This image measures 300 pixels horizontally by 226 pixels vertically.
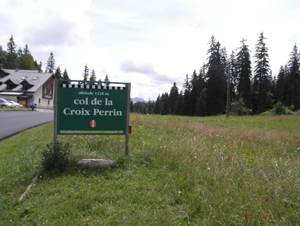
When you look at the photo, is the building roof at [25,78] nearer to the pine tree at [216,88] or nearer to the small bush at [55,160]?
the pine tree at [216,88]

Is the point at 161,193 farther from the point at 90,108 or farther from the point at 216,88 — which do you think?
the point at 216,88

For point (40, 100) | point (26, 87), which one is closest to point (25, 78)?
point (26, 87)

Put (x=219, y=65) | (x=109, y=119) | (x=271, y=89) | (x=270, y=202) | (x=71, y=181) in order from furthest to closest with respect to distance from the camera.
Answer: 1. (x=271, y=89)
2. (x=219, y=65)
3. (x=109, y=119)
4. (x=71, y=181)
5. (x=270, y=202)

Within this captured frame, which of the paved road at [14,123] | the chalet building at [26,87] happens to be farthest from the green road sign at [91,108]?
the chalet building at [26,87]

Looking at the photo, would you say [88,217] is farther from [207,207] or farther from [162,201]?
[207,207]

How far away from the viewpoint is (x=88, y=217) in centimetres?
469

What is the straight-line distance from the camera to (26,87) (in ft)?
232

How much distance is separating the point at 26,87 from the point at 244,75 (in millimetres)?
42738

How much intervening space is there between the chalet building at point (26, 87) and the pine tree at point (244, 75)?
39.0 metres

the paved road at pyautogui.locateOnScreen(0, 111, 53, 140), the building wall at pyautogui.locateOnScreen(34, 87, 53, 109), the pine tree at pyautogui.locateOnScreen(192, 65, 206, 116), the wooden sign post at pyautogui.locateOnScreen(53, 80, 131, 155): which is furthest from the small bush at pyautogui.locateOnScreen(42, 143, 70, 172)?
the building wall at pyautogui.locateOnScreen(34, 87, 53, 109)

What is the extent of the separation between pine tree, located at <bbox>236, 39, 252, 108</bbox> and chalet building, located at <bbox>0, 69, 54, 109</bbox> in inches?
1534

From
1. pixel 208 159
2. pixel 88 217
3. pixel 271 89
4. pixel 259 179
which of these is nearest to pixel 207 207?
pixel 259 179

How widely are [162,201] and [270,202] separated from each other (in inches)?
57.0

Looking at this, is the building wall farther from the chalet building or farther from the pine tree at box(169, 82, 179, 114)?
the pine tree at box(169, 82, 179, 114)
